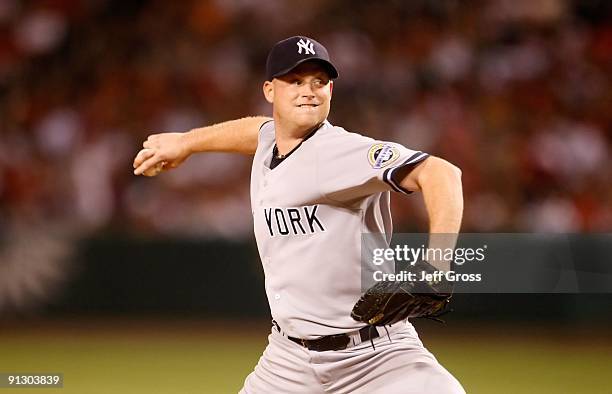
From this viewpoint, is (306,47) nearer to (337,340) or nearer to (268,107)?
(337,340)

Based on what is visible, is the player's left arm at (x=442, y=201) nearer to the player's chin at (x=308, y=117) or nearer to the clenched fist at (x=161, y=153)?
the player's chin at (x=308, y=117)

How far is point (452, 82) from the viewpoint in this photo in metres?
11.5

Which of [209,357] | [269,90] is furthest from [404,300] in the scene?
[209,357]

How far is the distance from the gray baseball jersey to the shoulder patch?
0.06ft

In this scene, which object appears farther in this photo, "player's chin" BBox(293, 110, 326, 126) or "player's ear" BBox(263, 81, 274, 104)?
"player's ear" BBox(263, 81, 274, 104)

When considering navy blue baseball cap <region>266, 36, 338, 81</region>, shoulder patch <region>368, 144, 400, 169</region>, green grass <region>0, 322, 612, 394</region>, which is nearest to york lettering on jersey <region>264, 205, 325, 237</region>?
shoulder patch <region>368, 144, 400, 169</region>

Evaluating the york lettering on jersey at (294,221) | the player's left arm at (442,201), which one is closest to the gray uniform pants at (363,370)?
the york lettering on jersey at (294,221)

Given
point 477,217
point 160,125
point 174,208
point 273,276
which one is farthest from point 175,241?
point 273,276

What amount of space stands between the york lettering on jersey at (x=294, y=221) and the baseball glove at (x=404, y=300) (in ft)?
1.65

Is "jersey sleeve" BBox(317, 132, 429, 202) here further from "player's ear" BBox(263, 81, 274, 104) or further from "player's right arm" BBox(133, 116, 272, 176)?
"player's right arm" BBox(133, 116, 272, 176)

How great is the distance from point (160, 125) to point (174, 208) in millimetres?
1208

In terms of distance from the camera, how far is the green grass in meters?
7.59

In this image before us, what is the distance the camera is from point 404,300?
136 inches

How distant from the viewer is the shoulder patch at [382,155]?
12.0 ft
